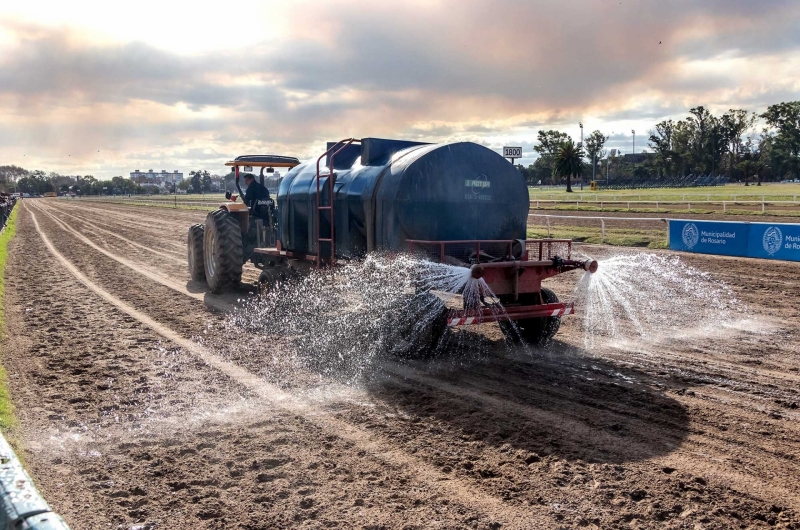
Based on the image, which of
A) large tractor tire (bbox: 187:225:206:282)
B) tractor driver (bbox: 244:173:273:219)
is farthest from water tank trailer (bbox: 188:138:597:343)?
large tractor tire (bbox: 187:225:206:282)

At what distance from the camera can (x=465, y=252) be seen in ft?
27.1

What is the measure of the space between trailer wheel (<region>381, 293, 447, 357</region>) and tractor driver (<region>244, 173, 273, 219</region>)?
19.6 feet

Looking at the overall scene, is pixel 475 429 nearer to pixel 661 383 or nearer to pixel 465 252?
pixel 661 383

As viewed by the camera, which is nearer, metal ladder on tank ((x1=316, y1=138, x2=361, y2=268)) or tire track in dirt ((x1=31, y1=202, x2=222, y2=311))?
metal ladder on tank ((x1=316, y1=138, x2=361, y2=268))

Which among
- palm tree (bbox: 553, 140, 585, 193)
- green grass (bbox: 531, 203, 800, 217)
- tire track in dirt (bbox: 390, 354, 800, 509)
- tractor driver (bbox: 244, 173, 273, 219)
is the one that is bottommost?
tire track in dirt (bbox: 390, 354, 800, 509)

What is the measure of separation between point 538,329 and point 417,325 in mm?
1792

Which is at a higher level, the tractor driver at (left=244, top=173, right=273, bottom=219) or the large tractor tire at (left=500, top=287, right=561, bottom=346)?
the tractor driver at (left=244, top=173, right=273, bottom=219)

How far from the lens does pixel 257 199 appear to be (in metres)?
13.0

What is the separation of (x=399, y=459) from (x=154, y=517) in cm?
168

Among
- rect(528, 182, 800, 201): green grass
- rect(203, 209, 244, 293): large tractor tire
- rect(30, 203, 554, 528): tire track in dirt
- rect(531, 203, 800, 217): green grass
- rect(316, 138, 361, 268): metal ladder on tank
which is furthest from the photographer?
rect(528, 182, 800, 201): green grass

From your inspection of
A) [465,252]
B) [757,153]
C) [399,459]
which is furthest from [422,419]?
[757,153]

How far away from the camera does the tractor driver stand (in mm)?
12969

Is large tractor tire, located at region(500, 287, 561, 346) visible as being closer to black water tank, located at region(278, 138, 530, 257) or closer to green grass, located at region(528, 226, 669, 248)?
black water tank, located at region(278, 138, 530, 257)

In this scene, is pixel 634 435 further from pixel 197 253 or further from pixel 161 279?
pixel 161 279
